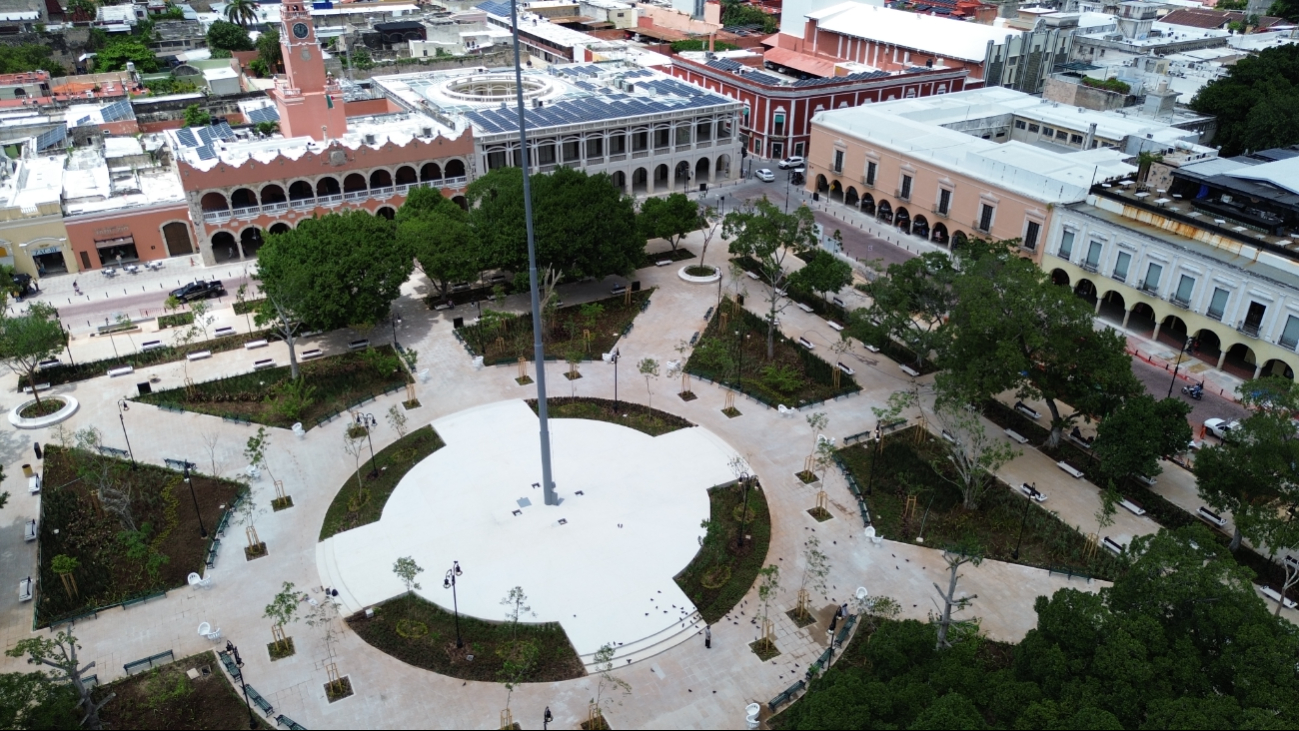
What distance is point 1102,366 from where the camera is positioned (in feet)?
148

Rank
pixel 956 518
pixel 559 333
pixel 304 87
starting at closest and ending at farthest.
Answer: pixel 956 518
pixel 559 333
pixel 304 87

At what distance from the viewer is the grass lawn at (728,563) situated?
39156 mm

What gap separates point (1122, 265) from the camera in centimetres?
6219

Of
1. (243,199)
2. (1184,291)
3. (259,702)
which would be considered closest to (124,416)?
(259,702)

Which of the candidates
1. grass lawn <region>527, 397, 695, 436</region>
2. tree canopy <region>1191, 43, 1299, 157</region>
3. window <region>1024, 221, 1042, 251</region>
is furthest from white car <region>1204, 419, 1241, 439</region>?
tree canopy <region>1191, 43, 1299, 157</region>

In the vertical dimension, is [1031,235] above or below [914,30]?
below

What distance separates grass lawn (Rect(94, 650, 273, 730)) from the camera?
109 ft

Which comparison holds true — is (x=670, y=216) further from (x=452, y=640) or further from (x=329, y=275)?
(x=452, y=640)

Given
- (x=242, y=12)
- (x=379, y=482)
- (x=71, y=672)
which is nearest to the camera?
(x=71, y=672)

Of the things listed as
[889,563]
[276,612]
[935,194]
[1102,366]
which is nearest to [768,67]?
[935,194]

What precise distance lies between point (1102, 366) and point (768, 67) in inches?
3163

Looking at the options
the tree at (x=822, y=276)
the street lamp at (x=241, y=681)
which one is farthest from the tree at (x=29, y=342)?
the tree at (x=822, y=276)

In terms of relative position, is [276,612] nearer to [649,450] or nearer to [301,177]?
[649,450]

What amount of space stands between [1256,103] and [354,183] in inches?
3483
